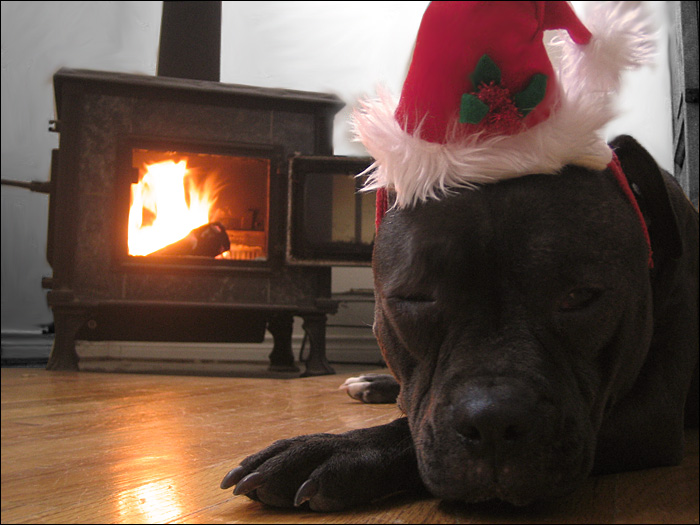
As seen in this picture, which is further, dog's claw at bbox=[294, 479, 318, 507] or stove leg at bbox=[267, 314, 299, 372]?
stove leg at bbox=[267, 314, 299, 372]

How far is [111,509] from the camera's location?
763 mm

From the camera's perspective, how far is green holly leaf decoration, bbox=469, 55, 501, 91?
809 mm

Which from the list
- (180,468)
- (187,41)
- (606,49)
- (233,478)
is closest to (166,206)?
(187,41)

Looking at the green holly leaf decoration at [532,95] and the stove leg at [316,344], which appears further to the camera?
the stove leg at [316,344]

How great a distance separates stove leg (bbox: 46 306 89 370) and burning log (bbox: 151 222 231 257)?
0.48 m

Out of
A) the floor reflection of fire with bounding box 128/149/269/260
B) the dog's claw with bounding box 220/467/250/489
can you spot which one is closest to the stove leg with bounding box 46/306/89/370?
the floor reflection of fire with bounding box 128/149/269/260

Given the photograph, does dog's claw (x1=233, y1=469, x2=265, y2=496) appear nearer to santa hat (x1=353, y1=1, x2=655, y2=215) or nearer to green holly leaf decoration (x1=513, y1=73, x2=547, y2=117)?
santa hat (x1=353, y1=1, x2=655, y2=215)

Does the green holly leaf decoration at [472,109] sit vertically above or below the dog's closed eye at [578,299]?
above

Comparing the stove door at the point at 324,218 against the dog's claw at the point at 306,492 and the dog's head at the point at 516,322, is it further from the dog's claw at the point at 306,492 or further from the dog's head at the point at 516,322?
the dog's claw at the point at 306,492

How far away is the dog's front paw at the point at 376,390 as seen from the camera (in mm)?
1759

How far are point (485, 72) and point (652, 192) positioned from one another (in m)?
0.39

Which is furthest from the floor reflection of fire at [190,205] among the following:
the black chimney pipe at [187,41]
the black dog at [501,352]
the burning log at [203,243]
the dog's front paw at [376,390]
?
the black dog at [501,352]

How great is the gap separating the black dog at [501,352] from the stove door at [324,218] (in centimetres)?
193

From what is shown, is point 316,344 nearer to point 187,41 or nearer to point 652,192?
point 187,41
